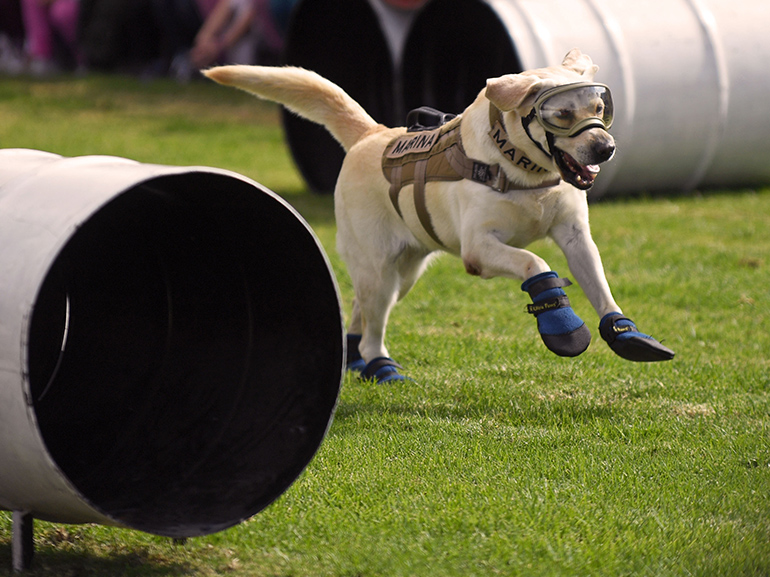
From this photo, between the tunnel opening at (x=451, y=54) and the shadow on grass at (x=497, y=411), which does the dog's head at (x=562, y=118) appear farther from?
the tunnel opening at (x=451, y=54)

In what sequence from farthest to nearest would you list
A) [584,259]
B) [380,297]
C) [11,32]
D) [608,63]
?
[11,32], [608,63], [380,297], [584,259]

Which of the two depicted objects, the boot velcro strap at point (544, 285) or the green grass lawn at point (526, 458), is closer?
the green grass lawn at point (526, 458)

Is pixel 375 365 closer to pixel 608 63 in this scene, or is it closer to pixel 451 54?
pixel 608 63

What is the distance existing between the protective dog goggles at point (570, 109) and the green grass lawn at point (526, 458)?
1.23 meters

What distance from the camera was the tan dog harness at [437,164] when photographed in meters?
4.25

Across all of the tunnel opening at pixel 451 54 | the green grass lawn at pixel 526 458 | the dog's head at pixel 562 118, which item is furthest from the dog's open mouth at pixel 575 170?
the tunnel opening at pixel 451 54

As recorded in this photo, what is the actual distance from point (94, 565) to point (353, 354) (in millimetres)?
2422

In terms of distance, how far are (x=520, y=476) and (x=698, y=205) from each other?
252 inches

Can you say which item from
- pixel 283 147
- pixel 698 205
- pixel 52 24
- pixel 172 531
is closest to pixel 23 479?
pixel 172 531

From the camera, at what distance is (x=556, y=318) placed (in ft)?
12.8

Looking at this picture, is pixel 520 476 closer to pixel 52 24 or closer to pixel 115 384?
pixel 115 384

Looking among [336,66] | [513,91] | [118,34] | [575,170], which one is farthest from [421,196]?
[118,34]

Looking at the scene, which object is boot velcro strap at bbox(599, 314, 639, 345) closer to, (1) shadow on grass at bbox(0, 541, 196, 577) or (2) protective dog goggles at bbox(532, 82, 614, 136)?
(2) protective dog goggles at bbox(532, 82, 614, 136)

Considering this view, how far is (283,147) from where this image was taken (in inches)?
547
